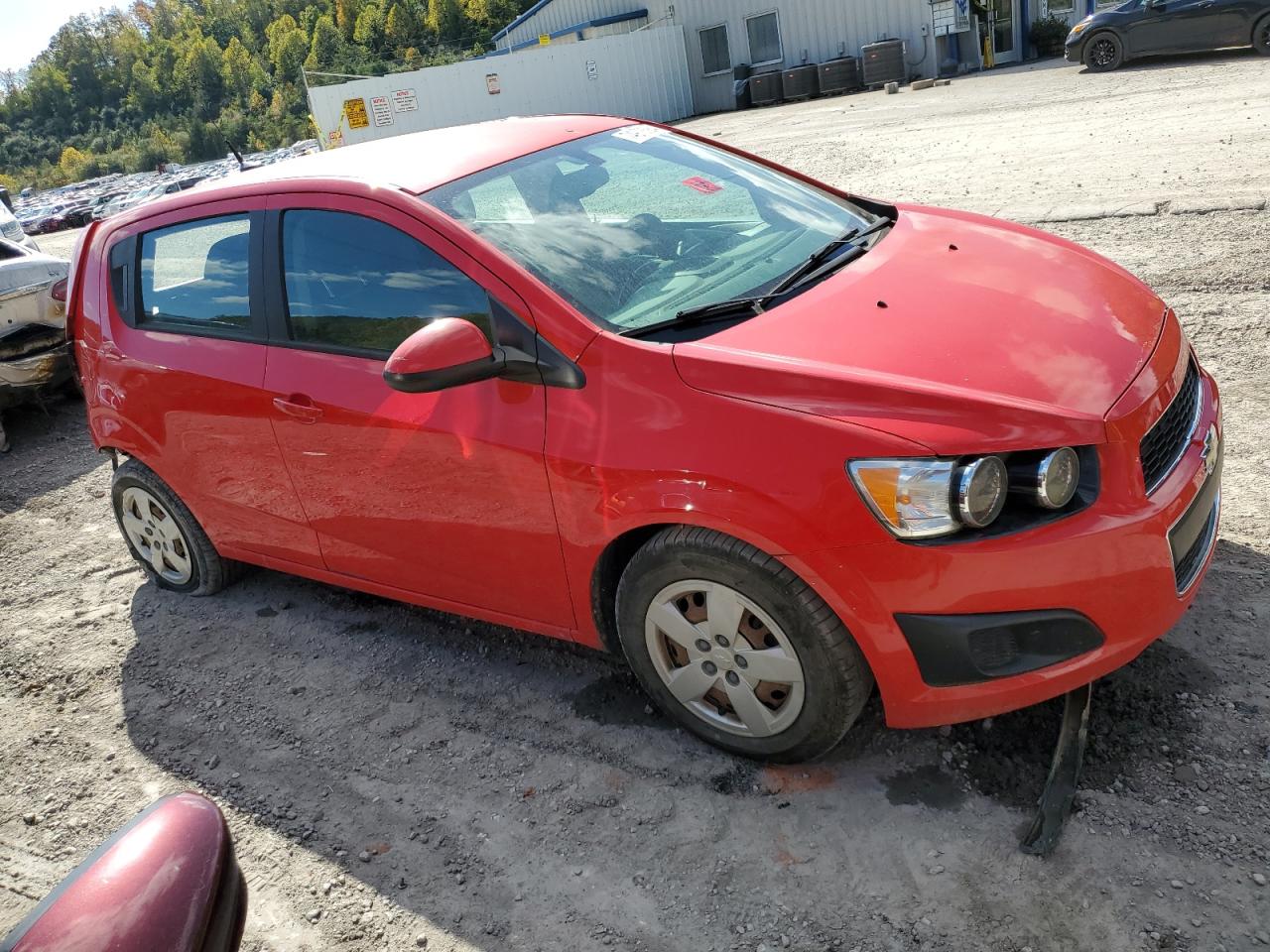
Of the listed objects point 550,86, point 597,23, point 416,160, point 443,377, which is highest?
point 597,23

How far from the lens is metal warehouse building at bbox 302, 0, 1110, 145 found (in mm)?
25578

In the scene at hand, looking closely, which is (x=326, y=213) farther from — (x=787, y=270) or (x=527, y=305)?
(x=787, y=270)

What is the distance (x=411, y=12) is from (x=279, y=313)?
98.4m

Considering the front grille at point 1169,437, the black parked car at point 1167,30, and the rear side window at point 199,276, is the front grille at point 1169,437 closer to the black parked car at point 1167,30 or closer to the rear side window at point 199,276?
the rear side window at point 199,276

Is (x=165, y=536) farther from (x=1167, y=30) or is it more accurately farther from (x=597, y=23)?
(x=597, y=23)

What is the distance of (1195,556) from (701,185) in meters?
2.03

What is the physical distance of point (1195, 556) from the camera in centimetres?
281

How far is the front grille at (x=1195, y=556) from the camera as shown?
2.68 m

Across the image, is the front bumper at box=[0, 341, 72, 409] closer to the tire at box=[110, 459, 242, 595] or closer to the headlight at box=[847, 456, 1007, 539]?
the tire at box=[110, 459, 242, 595]

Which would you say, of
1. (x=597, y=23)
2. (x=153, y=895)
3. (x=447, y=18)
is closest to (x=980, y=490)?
(x=153, y=895)

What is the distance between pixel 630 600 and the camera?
3.02 meters

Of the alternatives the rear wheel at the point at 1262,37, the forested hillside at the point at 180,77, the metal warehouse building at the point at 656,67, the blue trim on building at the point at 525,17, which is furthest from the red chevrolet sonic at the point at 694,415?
the forested hillside at the point at 180,77

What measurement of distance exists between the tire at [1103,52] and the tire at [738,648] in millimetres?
18265

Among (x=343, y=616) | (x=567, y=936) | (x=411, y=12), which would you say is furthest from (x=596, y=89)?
(x=411, y=12)
